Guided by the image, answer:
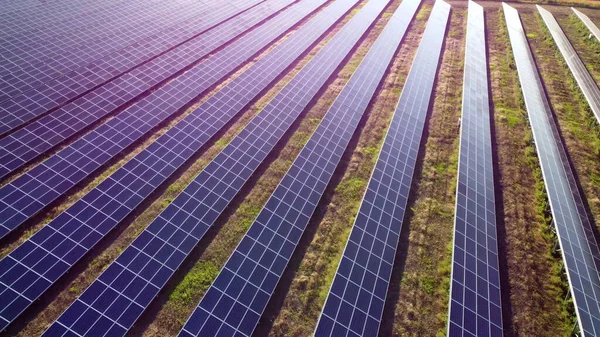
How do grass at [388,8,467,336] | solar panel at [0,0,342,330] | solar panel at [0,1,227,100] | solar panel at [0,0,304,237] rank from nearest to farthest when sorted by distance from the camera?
solar panel at [0,0,342,330], grass at [388,8,467,336], solar panel at [0,0,304,237], solar panel at [0,1,227,100]

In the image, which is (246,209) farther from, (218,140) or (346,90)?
(346,90)

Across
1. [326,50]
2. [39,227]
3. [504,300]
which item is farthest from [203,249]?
[326,50]

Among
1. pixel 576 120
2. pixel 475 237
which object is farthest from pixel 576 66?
pixel 475 237

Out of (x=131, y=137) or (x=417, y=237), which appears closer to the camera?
(x=417, y=237)

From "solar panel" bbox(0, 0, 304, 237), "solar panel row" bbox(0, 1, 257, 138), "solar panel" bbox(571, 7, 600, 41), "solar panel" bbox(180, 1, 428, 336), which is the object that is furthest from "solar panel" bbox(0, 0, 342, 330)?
"solar panel" bbox(571, 7, 600, 41)

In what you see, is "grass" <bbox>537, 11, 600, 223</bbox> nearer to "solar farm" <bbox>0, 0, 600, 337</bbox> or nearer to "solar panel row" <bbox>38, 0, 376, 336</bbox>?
"solar farm" <bbox>0, 0, 600, 337</bbox>

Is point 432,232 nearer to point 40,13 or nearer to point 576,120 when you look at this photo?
point 576,120
